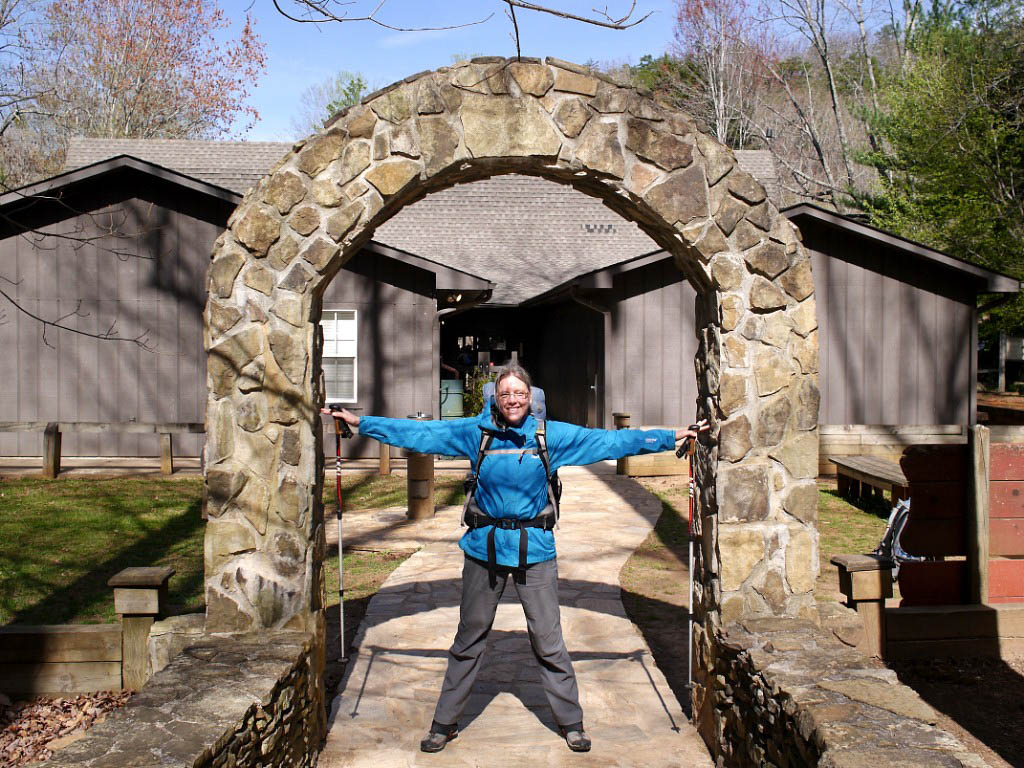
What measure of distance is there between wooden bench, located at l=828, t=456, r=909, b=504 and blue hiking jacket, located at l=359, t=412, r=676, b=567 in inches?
216

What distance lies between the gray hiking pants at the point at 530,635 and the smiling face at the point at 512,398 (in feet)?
2.58

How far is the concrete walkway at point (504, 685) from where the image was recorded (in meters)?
5.11

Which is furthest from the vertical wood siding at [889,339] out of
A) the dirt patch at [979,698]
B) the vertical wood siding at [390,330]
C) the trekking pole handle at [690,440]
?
the trekking pole handle at [690,440]

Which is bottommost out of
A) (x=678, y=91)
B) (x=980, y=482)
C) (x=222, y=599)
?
(x=222, y=599)

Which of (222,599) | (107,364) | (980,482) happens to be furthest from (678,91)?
(222,599)

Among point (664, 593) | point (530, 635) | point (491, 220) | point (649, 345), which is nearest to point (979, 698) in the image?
point (664, 593)

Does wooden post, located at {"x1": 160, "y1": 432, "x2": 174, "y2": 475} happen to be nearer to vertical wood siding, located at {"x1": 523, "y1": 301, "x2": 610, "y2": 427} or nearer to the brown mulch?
vertical wood siding, located at {"x1": 523, "y1": 301, "x2": 610, "y2": 427}

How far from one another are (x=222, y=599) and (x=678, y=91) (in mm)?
41696

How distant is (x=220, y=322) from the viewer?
4938 millimetres

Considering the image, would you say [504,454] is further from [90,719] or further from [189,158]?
[189,158]

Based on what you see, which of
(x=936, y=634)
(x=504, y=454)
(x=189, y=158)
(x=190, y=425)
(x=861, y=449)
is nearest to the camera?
(x=504, y=454)

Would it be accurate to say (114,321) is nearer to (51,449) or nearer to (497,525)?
(51,449)

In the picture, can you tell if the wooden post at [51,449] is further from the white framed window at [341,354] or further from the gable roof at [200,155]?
the gable roof at [200,155]

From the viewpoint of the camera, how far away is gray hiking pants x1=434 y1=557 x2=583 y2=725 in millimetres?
4980
